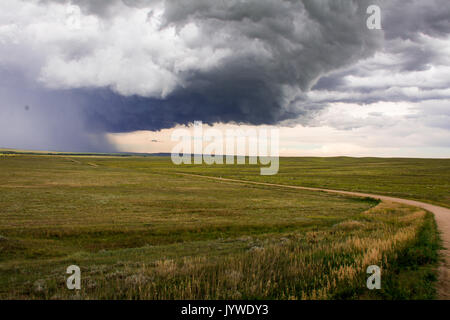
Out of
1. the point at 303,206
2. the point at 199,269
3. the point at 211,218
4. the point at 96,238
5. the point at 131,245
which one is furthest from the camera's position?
the point at 303,206

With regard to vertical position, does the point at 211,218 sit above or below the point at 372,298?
below

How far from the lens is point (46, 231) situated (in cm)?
2041

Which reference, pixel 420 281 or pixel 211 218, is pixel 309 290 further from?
pixel 211 218

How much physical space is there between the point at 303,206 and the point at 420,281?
28278 millimetres

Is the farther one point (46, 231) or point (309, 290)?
point (46, 231)

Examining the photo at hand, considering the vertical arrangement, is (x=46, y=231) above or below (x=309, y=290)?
below

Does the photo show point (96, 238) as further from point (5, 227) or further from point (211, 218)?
point (211, 218)

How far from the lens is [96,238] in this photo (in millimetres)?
19766

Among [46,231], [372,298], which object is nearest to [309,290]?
[372,298]
